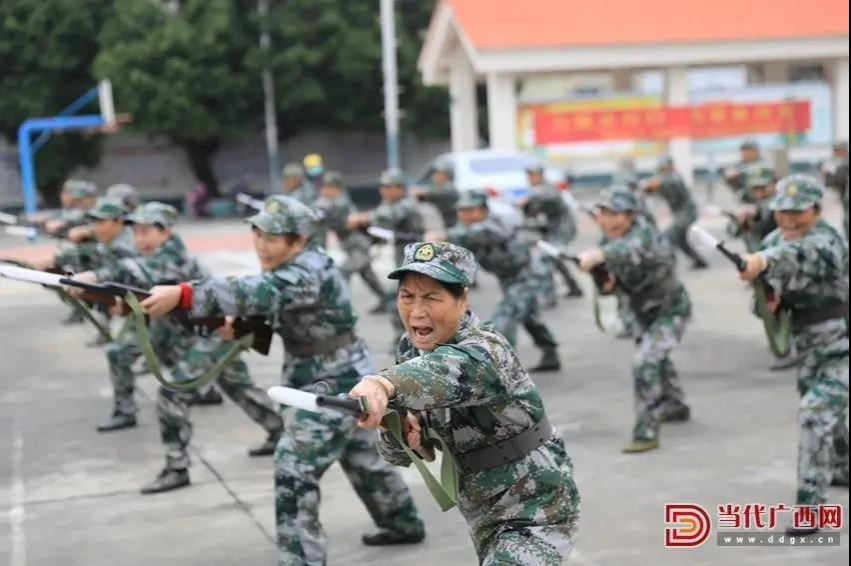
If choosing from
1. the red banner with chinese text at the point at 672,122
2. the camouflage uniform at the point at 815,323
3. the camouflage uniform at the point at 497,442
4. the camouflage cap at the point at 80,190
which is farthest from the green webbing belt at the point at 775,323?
the red banner with chinese text at the point at 672,122

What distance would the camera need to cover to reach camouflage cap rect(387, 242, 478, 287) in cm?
385

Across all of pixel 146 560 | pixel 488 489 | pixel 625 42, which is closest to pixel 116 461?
pixel 146 560

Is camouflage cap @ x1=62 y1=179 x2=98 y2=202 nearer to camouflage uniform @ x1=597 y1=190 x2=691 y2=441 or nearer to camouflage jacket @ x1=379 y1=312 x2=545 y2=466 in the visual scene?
camouflage uniform @ x1=597 y1=190 x2=691 y2=441

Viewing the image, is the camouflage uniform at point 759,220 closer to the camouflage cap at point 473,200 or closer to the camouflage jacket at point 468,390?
the camouflage cap at point 473,200

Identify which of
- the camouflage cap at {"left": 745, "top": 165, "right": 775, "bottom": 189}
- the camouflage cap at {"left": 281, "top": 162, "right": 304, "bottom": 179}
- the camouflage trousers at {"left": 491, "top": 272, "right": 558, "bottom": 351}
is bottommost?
the camouflage trousers at {"left": 491, "top": 272, "right": 558, "bottom": 351}

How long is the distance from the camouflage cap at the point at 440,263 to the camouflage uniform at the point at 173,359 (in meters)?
3.51

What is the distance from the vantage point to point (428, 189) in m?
15.9

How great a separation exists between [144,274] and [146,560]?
90.2 inches

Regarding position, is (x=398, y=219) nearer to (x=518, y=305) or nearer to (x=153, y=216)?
(x=518, y=305)

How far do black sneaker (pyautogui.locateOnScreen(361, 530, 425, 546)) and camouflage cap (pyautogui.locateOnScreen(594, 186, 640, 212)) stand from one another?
111 inches

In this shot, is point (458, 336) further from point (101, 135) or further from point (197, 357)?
point (101, 135)

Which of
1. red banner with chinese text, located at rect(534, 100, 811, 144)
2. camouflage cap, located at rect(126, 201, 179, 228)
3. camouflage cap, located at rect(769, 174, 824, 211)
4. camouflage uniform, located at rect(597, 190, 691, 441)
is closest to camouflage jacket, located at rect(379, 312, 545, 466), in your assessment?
camouflage cap, located at rect(769, 174, 824, 211)

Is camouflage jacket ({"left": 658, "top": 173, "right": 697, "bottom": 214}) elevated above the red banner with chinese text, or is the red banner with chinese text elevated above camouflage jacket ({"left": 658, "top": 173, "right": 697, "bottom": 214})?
the red banner with chinese text

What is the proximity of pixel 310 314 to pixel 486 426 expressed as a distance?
2.22m
